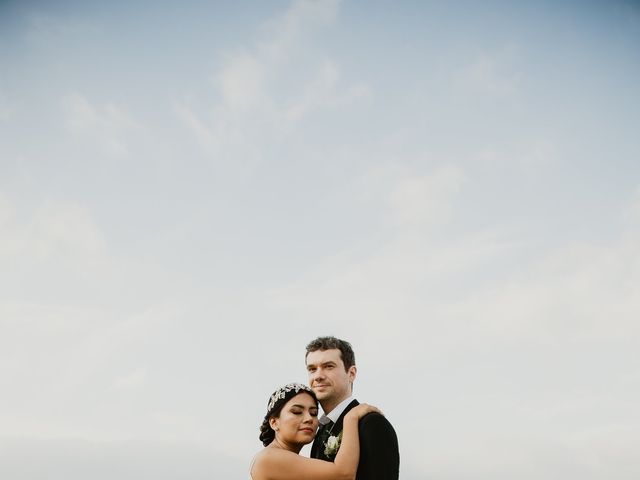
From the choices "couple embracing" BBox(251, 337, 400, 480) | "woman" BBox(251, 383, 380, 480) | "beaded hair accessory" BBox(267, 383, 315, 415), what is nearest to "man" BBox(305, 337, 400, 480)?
"couple embracing" BBox(251, 337, 400, 480)

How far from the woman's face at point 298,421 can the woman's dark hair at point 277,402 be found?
54 mm

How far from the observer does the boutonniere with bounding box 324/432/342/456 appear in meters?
7.95

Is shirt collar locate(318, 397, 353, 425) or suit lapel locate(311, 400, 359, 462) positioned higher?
shirt collar locate(318, 397, 353, 425)

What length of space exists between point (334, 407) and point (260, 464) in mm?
1511

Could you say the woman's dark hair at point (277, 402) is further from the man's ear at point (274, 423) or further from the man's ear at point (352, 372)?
the man's ear at point (352, 372)

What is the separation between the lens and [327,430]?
8586 millimetres

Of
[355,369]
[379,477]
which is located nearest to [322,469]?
[379,477]

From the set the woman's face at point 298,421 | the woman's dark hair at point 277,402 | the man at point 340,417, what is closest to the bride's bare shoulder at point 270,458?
the woman's face at point 298,421

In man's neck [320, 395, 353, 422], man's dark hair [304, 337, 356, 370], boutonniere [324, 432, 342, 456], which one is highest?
man's dark hair [304, 337, 356, 370]

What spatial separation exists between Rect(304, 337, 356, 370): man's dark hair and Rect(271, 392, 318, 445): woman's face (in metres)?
0.90

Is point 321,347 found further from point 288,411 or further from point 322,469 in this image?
point 322,469

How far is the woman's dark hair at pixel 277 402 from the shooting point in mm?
8797

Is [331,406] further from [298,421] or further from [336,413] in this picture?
[298,421]

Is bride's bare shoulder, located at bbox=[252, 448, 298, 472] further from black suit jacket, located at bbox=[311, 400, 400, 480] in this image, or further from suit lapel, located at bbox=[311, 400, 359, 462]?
black suit jacket, located at bbox=[311, 400, 400, 480]
